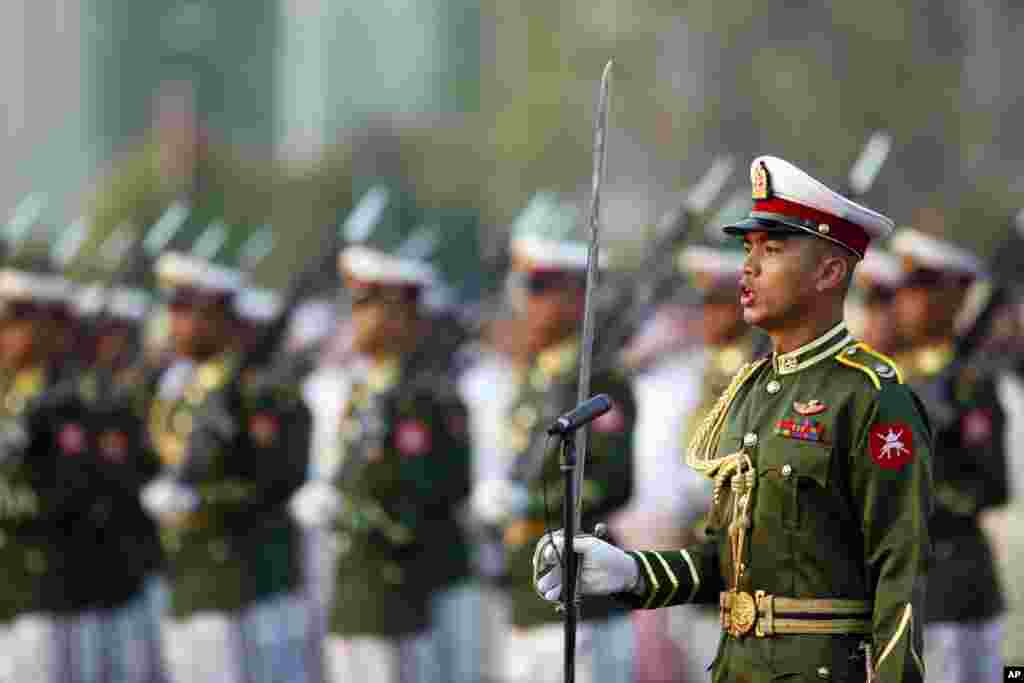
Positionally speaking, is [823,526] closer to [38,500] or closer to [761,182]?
[761,182]

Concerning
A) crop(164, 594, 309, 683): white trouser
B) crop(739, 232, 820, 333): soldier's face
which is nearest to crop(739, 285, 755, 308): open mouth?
crop(739, 232, 820, 333): soldier's face

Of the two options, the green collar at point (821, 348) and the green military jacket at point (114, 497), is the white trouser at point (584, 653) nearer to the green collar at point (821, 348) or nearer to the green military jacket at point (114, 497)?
the green military jacket at point (114, 497)

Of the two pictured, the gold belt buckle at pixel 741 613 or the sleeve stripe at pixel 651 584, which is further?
the sleeve stripe at pixel 651 584

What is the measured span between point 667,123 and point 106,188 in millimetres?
5369

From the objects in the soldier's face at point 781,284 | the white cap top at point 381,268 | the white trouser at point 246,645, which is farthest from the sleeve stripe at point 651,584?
the white trouser at point 246,645

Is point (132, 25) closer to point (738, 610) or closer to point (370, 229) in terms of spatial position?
point (370, 229)

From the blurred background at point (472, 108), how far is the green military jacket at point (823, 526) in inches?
174

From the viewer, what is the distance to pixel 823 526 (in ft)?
15.0

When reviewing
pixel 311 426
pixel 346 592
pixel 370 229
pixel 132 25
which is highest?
pixel 132 25

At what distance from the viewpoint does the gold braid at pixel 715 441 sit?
4848 mm

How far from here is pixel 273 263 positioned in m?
13.1

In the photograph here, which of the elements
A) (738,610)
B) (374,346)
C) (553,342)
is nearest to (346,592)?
(374,346)

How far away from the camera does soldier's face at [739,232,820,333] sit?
15.3 ft

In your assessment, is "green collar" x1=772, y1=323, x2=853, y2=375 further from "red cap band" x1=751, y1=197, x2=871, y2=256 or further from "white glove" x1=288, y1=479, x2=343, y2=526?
"white glove" x1=288, y1=479, x2=343, y2=526
